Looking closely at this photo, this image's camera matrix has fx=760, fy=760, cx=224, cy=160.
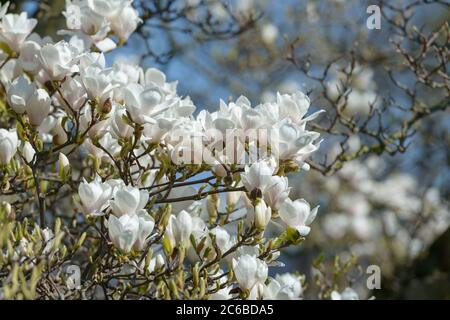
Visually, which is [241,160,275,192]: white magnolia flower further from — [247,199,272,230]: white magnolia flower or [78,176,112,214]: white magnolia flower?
[78,176,112,214]: white magnolia flower

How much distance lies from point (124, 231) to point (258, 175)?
1.18ft

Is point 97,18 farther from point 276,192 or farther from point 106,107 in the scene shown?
point 276,192

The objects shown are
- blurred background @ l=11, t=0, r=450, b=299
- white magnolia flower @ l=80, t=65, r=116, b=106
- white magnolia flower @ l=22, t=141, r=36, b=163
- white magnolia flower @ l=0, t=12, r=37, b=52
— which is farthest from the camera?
blurred background @ l=11, t=0, r=450, b=299

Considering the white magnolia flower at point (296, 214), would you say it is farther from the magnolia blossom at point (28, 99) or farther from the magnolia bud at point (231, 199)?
the magnolia blossom at point (28, 99)

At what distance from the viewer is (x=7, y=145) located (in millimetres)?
1949

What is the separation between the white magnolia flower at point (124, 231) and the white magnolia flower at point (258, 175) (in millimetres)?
303

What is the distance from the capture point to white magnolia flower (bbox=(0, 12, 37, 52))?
7.34ft

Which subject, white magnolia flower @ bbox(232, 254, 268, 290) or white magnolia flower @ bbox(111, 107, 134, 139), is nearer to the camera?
white magnolia flower @ bbox(232, 254, 268, 290)

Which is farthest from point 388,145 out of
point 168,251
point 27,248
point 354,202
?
point 354,202

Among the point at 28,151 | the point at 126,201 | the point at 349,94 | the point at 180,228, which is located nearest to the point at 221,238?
the point at 180,228

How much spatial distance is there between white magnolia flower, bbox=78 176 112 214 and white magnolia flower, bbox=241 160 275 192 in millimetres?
342

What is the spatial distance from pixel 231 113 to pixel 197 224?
31 centimetres

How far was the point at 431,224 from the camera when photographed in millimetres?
6199

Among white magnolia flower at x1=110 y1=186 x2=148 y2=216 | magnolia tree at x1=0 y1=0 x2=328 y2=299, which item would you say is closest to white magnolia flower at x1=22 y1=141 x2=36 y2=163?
magnolia tree at x1=0 y1=0 x2=328 y2=299
